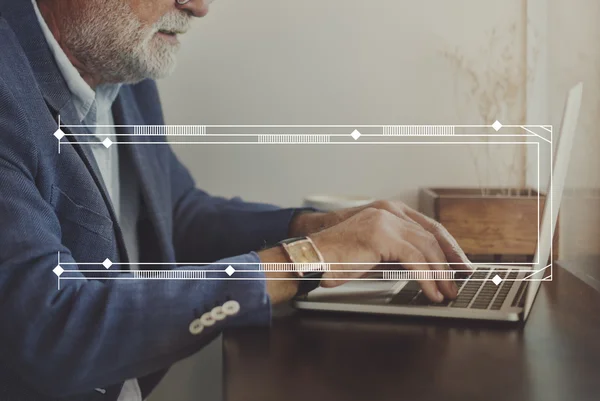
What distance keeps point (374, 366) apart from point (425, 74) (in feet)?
1.15

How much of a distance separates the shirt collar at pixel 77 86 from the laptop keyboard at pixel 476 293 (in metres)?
0.43

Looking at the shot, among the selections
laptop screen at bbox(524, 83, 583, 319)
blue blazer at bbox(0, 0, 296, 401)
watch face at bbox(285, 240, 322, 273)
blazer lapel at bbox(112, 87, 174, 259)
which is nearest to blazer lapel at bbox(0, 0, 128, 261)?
blue blazer at bbox(0, 0, 296, 401)

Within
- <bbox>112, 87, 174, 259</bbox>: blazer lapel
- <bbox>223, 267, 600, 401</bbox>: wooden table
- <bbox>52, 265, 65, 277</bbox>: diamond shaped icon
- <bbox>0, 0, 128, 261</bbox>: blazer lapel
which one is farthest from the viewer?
<bbox>112, 87, 174, 259</bbox>: blazer lapel

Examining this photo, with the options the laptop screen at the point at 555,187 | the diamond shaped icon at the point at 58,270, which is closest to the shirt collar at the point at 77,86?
the diamond shaped icon at the point at 58,270

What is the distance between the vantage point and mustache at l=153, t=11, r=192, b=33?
0.71 m

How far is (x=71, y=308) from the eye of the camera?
1.85 feet

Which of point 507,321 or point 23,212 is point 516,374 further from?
point 23,212

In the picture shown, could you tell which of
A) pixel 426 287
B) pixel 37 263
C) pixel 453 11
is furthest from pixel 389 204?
pixel 37 263

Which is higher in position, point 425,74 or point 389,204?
point 425,74

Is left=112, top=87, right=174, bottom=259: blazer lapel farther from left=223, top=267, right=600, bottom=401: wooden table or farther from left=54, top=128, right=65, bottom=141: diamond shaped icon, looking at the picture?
left=223, top=267, right=600, bottom=401: wooden table

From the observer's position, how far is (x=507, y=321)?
2.00 feet

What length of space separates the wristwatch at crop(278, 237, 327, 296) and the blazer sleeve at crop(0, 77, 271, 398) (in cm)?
5

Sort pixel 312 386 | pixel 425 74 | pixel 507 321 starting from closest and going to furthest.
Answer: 1. pixel 312 386
2. pixel 507 321
3. pixel 425 74

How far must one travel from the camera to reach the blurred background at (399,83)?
0.69 meters
